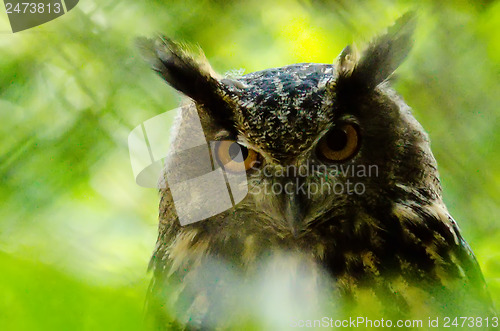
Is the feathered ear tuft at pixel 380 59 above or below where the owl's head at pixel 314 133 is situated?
above

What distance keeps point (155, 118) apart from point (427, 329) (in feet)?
2.67

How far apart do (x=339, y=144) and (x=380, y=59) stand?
225 mm

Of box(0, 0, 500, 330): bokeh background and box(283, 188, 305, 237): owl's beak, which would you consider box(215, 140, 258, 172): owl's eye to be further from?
box(0, 0, 500, 330): bokeh background

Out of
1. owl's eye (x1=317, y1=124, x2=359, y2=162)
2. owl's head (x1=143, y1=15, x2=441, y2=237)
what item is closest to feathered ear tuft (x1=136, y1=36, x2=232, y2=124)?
owl's head (x1=143, y1=15, x2=441, y2=237)

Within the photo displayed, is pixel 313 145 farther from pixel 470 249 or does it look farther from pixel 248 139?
pixel 470 249

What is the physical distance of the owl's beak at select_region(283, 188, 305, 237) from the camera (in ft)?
3.28

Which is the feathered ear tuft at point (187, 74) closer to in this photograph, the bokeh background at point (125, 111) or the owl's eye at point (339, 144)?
the bokeh background at point (125, 111)

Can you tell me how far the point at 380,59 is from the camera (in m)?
1.09

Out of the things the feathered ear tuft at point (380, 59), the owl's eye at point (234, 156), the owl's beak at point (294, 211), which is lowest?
the owl's beak at point (294, 211)

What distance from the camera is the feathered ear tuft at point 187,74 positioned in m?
1.08

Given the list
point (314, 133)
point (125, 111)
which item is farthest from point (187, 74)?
point (314, 133)

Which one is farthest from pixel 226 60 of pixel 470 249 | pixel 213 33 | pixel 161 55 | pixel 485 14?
pixel 470 249

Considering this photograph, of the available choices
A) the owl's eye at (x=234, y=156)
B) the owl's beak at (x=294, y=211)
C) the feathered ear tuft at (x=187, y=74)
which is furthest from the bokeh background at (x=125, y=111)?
the owl's beak at (x=294, y=211)

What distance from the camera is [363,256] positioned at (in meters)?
1.15
